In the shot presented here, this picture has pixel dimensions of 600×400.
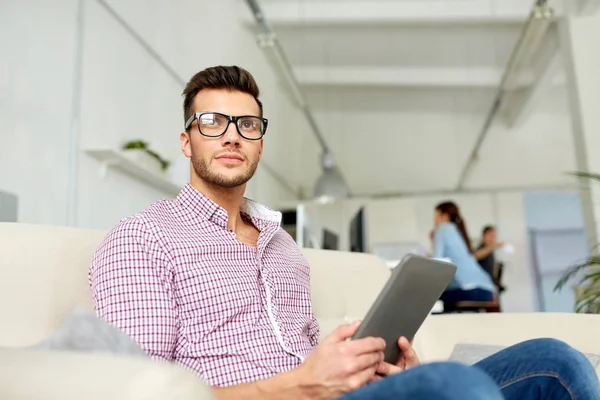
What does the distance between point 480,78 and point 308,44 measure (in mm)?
2589

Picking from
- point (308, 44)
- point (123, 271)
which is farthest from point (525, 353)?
point (308, 44)

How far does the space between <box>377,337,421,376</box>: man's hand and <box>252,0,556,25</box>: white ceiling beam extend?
580 centimetres

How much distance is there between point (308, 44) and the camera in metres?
7.51

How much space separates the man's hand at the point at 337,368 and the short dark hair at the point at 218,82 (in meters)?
0.74

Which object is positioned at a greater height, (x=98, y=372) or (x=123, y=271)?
(x=123, y=271)

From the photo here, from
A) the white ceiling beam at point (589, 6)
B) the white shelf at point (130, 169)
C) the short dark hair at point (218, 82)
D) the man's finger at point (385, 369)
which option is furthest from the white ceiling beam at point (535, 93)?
the man's finger at point (385, 369)

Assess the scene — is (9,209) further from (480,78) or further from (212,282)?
(480,78)

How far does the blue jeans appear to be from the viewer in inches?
27.0

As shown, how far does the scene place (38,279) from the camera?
1175 millimetres

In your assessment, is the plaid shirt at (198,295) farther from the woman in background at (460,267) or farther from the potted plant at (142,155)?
the woman in background at (460,267)

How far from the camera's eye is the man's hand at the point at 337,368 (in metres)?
0.91

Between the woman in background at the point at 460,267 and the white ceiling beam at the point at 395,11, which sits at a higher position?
the white ceiling beam at the point at 395,11

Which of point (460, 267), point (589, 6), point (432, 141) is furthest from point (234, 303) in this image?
point (432, 141)

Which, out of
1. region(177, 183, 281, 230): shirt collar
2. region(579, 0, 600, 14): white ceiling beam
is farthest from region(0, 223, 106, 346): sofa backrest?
region(579, 0, 600, 14): white ceiling beam
